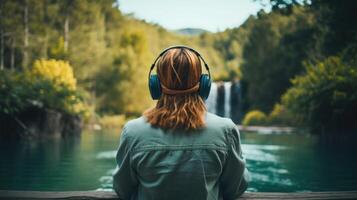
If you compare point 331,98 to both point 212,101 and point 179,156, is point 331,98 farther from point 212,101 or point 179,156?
point 212,101

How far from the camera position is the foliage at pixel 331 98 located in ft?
50.0

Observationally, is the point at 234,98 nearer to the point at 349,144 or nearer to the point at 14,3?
the point at 14,3

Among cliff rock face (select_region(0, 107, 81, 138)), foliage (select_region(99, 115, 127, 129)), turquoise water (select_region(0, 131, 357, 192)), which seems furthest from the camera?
foliage (select_region(99, 115, 127, 129))

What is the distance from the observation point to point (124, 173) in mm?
1875

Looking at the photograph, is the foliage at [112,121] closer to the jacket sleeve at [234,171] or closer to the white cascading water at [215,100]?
the white cascading water at [215,100]

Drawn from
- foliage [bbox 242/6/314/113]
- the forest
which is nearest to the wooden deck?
the forest

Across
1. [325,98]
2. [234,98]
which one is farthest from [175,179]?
[234,98]

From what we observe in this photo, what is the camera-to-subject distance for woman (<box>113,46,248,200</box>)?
1770mm

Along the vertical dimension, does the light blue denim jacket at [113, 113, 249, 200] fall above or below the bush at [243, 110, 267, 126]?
above

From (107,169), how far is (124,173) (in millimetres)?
7762

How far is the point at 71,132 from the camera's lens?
63.7ft

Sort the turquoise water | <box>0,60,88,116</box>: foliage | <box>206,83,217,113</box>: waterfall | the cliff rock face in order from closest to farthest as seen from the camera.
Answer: the turquoise water, <box>0,60,88,116</box>: foliage, the cliff rock face, <box>206,83,217,113</box>: waterfall

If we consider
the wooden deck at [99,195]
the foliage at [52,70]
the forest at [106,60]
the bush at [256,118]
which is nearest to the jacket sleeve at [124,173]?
the wooden deck at [99,195]

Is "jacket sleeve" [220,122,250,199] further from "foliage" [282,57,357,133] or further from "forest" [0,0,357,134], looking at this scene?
"forest" [0,0,357,134]
